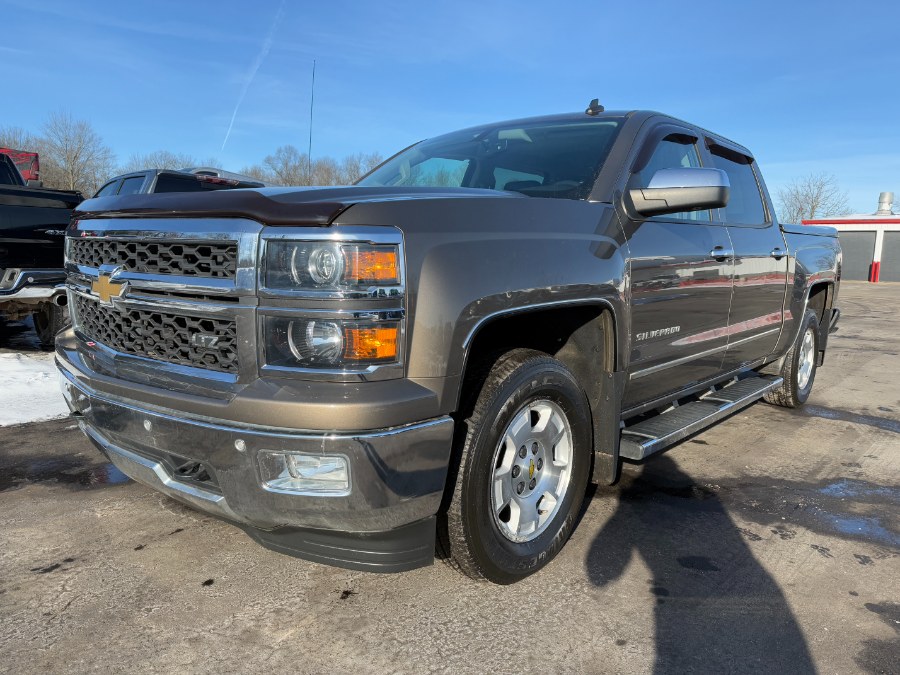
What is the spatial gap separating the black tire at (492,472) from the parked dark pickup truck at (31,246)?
16.2 feet

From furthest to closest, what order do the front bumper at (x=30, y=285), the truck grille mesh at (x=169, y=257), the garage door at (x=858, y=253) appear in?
the garage door at (x=858, y=253)
the front bumper at (x=30, y=285)
the truck grille mesh at (x=169, y=257)

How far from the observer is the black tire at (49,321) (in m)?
6.65

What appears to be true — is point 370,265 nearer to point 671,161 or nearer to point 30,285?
point 671,161

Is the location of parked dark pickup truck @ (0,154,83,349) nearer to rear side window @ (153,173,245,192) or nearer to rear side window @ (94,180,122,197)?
rear side window @ (153,173,245,192)

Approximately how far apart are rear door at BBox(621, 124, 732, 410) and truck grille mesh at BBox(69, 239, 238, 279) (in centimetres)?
171

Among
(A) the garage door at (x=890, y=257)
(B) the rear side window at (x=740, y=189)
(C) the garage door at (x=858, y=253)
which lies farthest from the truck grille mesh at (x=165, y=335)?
(A) the garage door at (x=890, y=257)

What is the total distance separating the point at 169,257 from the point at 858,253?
40.5 metres

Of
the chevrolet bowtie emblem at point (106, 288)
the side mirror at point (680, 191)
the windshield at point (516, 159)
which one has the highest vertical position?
the windshield at point (516, 159)

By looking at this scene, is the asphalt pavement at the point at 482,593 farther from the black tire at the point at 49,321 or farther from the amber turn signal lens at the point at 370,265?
the black tire at the point at 49,321

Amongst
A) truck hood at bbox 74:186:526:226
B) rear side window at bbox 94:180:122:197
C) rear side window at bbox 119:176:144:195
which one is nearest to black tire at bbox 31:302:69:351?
rear side window at bbox 119:176:144:195

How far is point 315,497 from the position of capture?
1.94m

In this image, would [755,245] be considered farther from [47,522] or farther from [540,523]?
[47,522]

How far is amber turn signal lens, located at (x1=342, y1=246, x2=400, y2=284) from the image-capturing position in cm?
188

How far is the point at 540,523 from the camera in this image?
2693 millimetres
